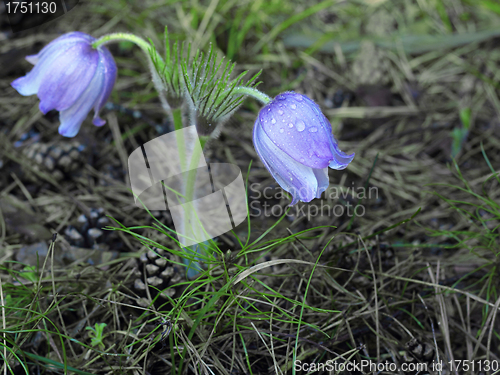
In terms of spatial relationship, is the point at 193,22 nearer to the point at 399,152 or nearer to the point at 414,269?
the point at 399,152

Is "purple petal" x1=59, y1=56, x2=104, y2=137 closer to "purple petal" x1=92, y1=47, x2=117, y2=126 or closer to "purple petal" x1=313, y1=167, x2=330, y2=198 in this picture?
"purple petal" x1=92, y1=47, x2=117, y2=126

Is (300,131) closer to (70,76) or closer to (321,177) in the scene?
(321,177)

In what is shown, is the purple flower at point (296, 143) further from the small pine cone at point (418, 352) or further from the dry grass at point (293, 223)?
the small pine cone at point (418, 352)

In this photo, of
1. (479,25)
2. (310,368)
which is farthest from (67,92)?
(479,25)

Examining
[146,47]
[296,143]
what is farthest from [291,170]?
[146,47]

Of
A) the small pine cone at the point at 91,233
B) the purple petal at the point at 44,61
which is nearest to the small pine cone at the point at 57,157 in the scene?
the small pine cone at the point at 91,233
